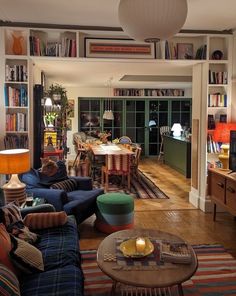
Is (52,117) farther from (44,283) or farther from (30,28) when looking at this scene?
(44,283)

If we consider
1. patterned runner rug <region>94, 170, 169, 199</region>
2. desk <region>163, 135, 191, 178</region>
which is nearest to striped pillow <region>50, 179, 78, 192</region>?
patterned runner rug <region>94, 170, 169, 199</region>

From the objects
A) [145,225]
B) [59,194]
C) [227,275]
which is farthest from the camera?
[145,225]

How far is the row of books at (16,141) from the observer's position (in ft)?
15.3

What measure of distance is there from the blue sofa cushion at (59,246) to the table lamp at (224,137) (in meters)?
2.49

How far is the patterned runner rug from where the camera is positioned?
6.22 metres

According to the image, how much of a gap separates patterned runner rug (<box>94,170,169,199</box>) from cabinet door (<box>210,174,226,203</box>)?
4.72ft

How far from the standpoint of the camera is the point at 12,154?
3602mm

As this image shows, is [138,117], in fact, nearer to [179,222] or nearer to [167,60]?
[167,60]

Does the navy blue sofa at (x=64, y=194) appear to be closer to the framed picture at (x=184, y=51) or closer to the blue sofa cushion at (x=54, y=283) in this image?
the blue sofa cushion at (x=54, y=283)

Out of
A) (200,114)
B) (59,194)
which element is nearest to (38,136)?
(59,194)

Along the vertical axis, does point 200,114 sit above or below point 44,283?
above

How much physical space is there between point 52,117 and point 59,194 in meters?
3.35

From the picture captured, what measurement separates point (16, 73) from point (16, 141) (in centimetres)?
96

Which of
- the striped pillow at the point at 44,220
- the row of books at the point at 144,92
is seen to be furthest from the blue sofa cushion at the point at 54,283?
the row of books at the point at 144,92
